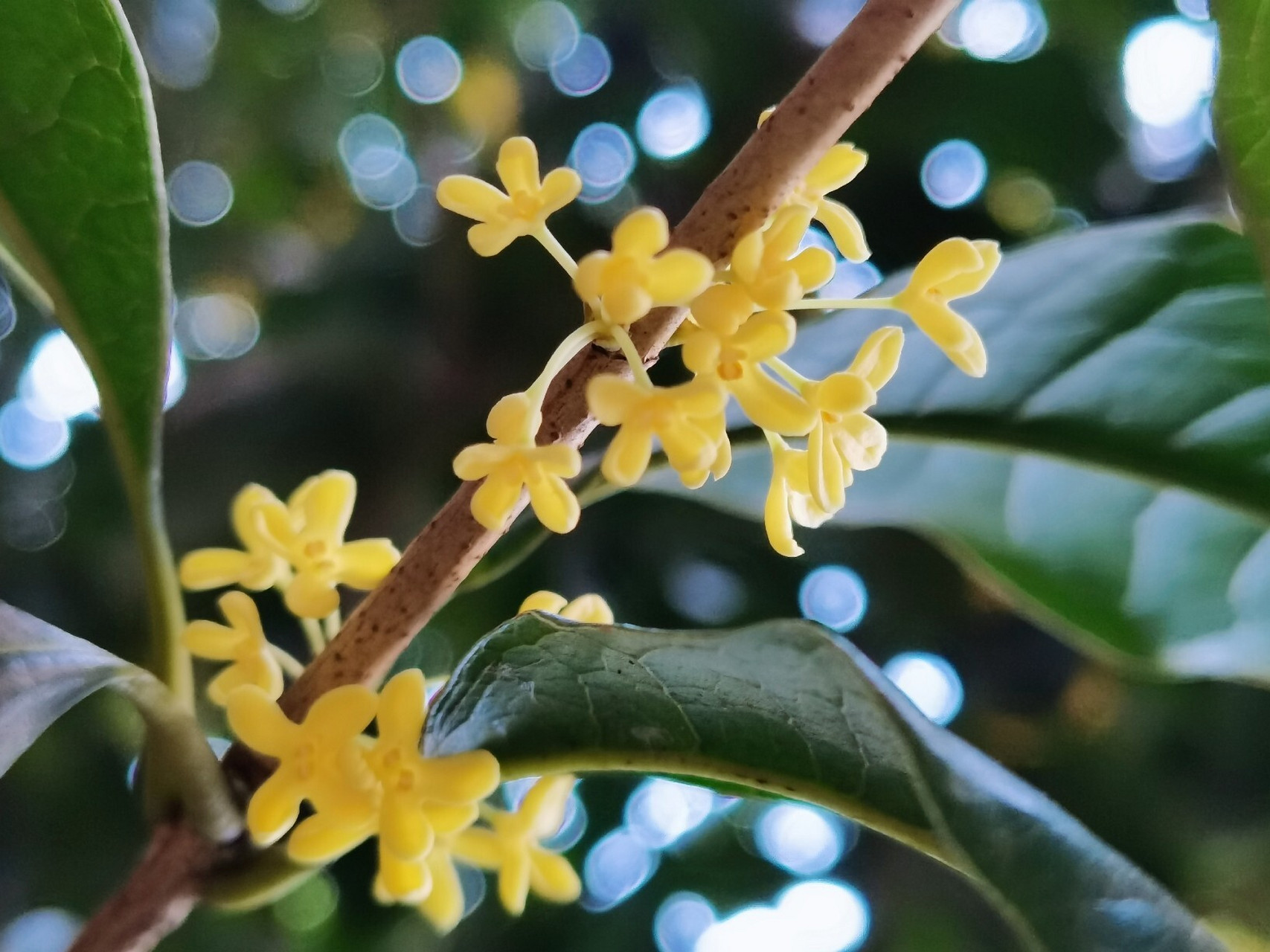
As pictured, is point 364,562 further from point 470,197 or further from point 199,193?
point 199,193

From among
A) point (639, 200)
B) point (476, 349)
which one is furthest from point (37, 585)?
point (639, 200)

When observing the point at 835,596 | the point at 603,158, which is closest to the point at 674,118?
the point at 603,158

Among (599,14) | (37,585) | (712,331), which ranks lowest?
(37,585)

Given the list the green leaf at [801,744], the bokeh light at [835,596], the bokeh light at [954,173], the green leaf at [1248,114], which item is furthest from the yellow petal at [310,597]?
the bokeh light at [954,173]

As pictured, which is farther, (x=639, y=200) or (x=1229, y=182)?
(x=639, y=200)

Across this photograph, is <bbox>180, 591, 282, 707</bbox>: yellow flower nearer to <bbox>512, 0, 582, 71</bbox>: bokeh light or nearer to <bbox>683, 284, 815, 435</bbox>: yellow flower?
<bbox>683, 284, 815, 435</bbox>: yellow flower

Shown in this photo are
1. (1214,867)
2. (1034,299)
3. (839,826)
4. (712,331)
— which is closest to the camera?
(712,331)

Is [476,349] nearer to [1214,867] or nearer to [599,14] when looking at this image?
[599,14]

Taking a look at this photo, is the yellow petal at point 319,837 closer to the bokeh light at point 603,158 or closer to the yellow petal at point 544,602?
the yellow petal at point 544,602
